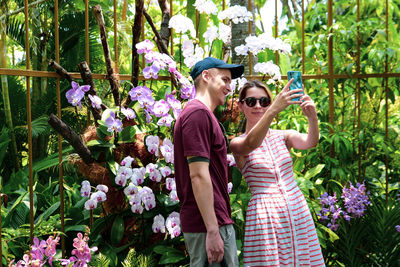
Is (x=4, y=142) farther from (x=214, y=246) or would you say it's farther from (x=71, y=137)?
(x=214, y=246)

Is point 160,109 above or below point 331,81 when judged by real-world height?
below

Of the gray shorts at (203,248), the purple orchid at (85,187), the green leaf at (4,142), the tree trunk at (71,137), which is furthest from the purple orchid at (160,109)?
the green leaf at (4,142)

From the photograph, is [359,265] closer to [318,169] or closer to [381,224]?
[381,224]

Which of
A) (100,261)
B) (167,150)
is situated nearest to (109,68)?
(167,150)

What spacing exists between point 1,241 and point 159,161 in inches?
40.0

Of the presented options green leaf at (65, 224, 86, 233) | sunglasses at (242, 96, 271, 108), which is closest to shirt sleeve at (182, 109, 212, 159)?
sunglasses at (242, 96, 271, 108)

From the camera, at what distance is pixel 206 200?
6.88 ft

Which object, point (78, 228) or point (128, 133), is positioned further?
point (78, 228)

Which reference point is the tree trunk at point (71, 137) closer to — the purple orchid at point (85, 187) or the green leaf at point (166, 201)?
the purple orchid at point (85, 187)

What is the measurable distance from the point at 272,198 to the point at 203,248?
59cm

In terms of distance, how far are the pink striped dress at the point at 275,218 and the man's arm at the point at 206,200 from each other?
491mm

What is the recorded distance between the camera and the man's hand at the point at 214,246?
210 cm

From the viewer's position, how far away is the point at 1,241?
9.32 feet

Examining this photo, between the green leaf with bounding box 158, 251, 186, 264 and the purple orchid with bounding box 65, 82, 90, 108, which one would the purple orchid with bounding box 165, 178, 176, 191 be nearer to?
the green leaf with bounding box 158, 251, 186, 264
